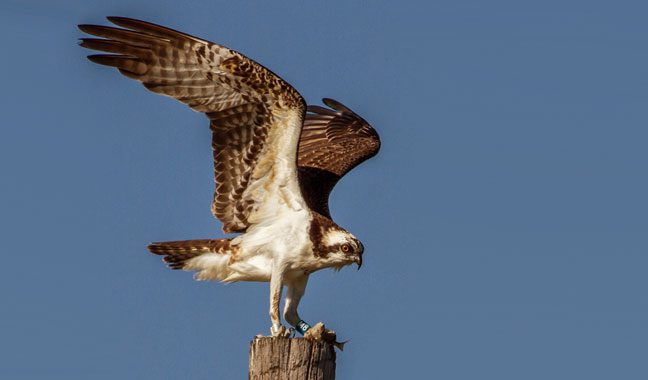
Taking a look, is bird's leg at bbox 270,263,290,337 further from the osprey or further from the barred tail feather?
the barred tail feather

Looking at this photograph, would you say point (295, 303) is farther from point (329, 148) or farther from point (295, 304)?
point (329, 148)

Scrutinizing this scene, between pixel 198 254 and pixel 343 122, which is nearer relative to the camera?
pixel 198 254

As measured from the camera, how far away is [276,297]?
9.59 meters

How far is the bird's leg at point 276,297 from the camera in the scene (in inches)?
365

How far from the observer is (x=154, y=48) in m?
10.0

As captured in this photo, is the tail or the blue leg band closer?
the blue leg band

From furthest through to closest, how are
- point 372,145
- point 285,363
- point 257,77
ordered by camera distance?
point 372,145 → point 257,77 → point 285,363

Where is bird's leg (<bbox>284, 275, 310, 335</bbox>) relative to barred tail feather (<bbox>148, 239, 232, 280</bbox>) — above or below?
below

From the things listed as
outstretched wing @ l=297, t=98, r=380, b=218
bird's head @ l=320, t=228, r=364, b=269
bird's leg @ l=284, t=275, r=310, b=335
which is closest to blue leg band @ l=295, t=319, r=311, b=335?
bird's leg @ l=284, t=275, r=310, b=335

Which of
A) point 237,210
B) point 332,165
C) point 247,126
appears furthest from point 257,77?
point 332,165

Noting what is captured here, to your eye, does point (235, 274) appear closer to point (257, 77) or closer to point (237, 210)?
point (237, 210)

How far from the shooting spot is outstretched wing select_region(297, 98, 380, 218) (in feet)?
38.2

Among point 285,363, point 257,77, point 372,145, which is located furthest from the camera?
point 372,145

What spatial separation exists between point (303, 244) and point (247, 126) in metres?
1.12
